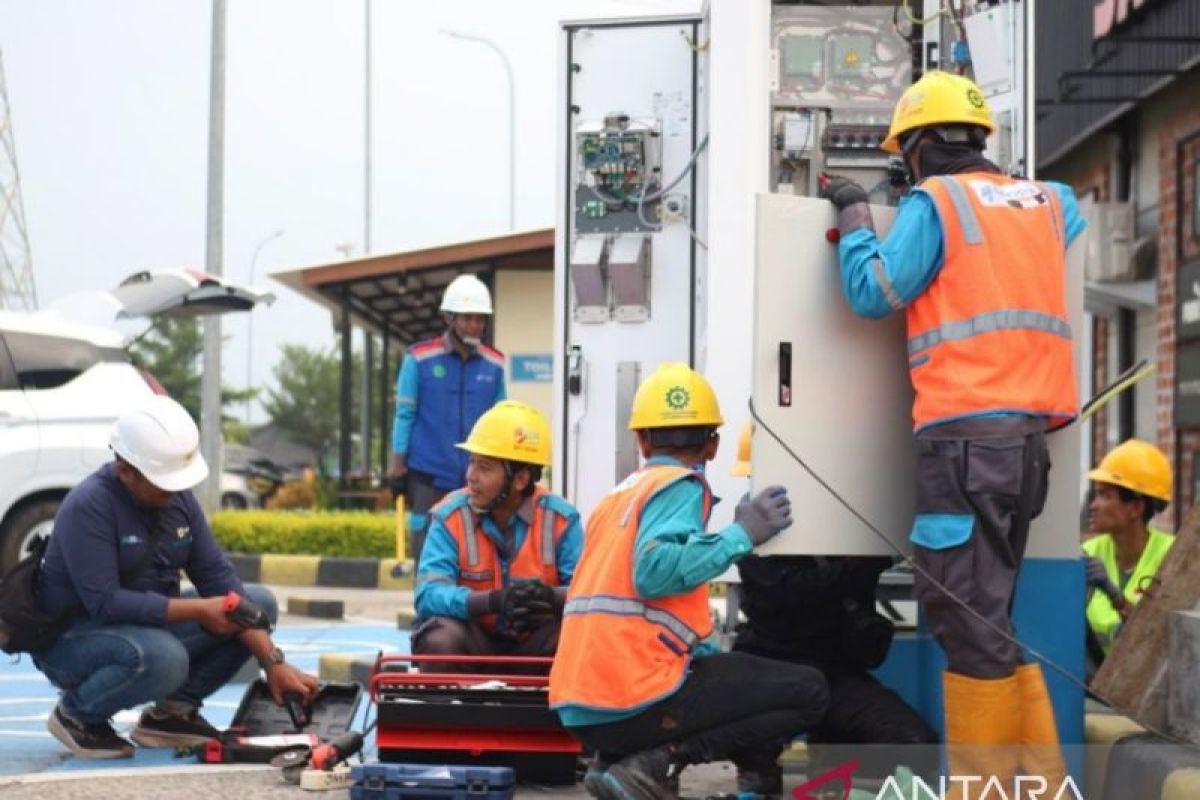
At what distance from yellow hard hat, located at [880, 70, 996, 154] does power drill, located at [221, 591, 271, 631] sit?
284 cm

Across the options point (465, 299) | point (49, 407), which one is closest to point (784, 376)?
point (465, 299)

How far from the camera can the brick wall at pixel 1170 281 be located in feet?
51.2

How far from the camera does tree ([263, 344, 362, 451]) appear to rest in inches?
2923

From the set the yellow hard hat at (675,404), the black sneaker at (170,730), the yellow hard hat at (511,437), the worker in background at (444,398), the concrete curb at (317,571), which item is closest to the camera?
the yellow hard hat at (675,404)

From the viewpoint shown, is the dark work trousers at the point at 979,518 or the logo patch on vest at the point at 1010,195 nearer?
the dark work trousers at the point at 979,518

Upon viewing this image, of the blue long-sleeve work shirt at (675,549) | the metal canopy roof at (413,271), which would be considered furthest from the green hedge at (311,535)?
the blue long-sleeve work shirt at (675,549)

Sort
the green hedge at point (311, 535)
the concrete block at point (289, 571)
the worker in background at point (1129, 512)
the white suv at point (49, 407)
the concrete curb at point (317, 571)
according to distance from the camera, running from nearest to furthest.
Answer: the worker in background at point (1129, 512) → the white suv at point (49, 407) → the concrete curb at point (317, 571) → the concrete block at point (289, 571) → the green hedge at point (311, 535)

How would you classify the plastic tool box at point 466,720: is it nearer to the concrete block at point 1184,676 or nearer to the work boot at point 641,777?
the work boot at point 641,777

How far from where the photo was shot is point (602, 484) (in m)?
9.16

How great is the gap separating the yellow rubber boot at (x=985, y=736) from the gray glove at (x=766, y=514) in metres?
0.66

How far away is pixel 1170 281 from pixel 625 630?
457 inches

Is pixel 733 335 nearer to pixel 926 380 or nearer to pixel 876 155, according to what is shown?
pixel 876 155

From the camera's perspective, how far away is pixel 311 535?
18.4 m

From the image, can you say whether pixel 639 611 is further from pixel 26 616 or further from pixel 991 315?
pixel 26 616
